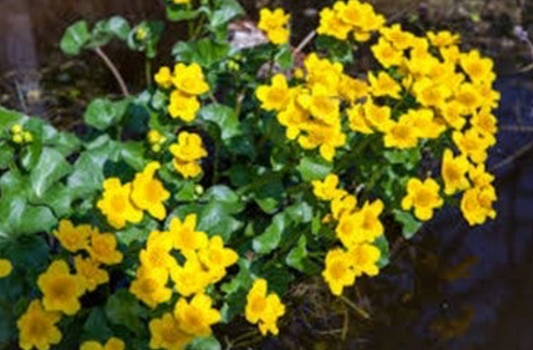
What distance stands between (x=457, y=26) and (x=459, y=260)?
1.18 meters

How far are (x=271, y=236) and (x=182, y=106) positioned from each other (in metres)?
0.33

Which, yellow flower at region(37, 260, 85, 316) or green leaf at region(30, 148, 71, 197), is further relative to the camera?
green leaf at region(30, 148, 71, 197)

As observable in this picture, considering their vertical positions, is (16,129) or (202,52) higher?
(16,129)

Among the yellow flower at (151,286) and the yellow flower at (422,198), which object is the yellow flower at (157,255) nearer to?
the yellow flower at (151,286)

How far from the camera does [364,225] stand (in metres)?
1.84

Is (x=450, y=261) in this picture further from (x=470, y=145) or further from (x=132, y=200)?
(x=132, y=200)

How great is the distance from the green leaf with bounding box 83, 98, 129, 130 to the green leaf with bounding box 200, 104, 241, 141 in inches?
8.0

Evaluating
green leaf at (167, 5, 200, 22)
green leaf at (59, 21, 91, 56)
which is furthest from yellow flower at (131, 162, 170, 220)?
green leaf at (59, 21, 91, 56)

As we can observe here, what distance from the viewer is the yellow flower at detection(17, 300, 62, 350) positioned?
1.70m

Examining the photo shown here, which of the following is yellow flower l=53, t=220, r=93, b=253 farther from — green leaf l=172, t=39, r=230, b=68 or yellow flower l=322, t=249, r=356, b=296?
green leaf l=172, t=39, r=230, b=68

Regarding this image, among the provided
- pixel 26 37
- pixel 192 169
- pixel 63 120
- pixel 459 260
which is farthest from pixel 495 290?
pixel 26 37

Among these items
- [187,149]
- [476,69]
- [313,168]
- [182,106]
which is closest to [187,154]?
[187,149]

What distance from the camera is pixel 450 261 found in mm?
2520

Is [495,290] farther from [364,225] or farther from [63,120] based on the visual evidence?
[63,120]
